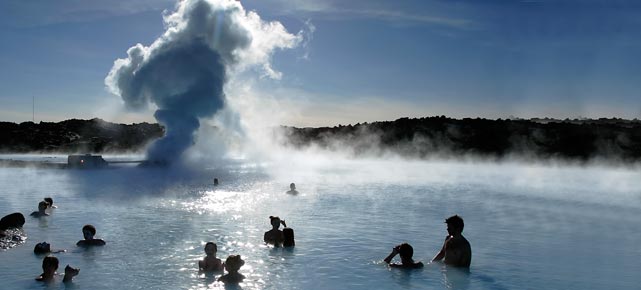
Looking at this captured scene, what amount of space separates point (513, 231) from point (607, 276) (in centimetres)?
542

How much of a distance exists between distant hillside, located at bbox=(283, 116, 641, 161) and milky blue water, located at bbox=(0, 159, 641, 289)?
53.4m

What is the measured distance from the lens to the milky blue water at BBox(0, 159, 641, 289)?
31.8ft

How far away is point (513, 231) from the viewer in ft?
51.6

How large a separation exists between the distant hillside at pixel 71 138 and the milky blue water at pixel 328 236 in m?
83.9

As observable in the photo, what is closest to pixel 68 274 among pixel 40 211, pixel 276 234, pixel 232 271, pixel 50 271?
pixel 50 271

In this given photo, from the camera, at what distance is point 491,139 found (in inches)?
3565

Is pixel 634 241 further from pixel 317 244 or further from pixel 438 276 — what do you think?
pixel 317 244

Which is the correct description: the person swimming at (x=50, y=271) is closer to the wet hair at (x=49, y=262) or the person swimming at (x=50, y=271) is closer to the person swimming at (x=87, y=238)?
the wet hair at (x=49, y=262)

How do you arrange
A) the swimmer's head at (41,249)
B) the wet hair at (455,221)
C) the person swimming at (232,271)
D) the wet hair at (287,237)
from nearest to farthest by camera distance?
the person swimming at (232,271) < the wet hair at (455,221) < the swimmer's head at (41,249) < the wet hair at (287,237)

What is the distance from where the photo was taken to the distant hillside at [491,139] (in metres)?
73.7

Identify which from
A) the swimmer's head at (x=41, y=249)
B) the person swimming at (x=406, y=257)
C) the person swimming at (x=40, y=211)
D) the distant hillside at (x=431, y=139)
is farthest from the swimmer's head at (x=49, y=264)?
the distant hillside at (x=431, y=139)

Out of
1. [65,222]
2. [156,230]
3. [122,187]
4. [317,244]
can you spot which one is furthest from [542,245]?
[122,187]

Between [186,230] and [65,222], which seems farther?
[65,222]

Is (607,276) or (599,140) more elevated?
(599,140)
